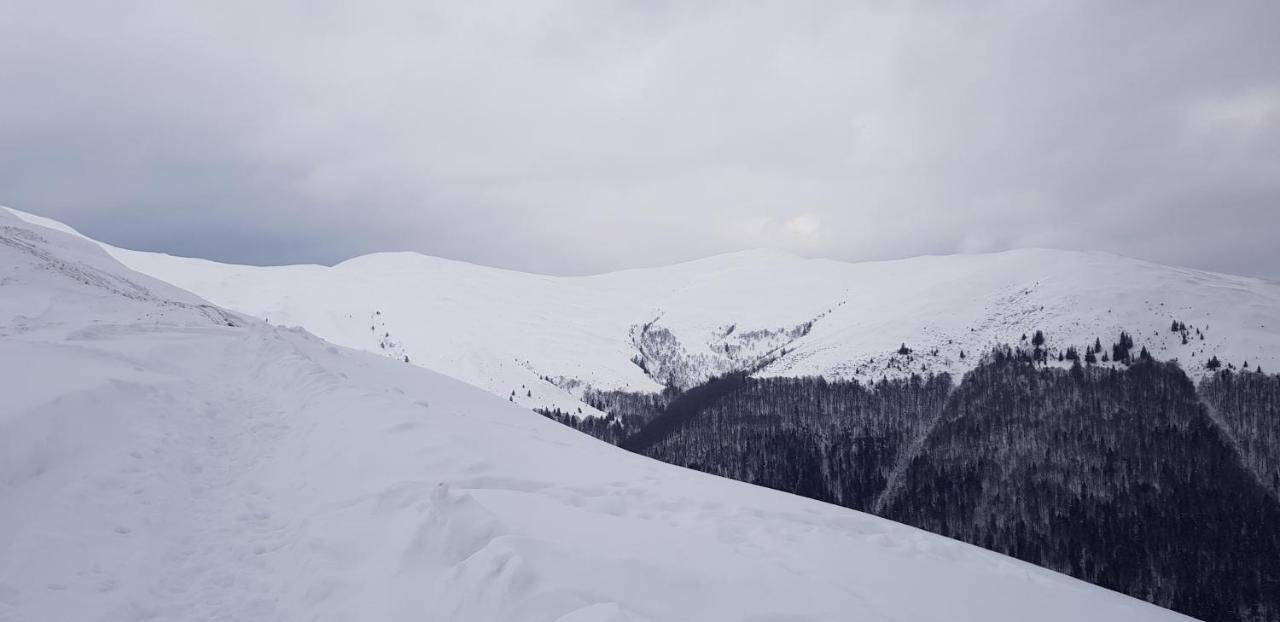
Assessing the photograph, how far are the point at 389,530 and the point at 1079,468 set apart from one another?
181 m

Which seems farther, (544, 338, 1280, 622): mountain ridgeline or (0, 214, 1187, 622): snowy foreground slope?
(544, 338, 1280, 622): mountain ridgeline

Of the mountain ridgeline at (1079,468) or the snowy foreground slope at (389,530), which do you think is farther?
the mountain ridgeline at (1079,468)

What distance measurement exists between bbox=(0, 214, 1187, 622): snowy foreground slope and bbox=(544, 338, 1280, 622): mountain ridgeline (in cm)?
12816

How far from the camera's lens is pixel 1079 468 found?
150000mm

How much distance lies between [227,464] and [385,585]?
8.99m

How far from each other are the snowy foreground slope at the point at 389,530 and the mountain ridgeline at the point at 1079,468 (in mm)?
128156

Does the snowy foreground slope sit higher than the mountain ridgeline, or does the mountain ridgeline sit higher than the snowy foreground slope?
the snowy foreground slope

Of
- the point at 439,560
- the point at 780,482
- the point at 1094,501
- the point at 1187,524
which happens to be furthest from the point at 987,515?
the point at 439,560

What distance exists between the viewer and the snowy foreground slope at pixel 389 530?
8938 millimetres

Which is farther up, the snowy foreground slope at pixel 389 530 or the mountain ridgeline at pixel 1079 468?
the snowy foreground slope at pixel 389 530

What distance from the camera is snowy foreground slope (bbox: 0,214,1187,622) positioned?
8.94 m

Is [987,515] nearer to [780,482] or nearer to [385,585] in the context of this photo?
[780,482]

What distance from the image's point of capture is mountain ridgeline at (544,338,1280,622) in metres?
116

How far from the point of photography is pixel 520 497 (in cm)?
1306
